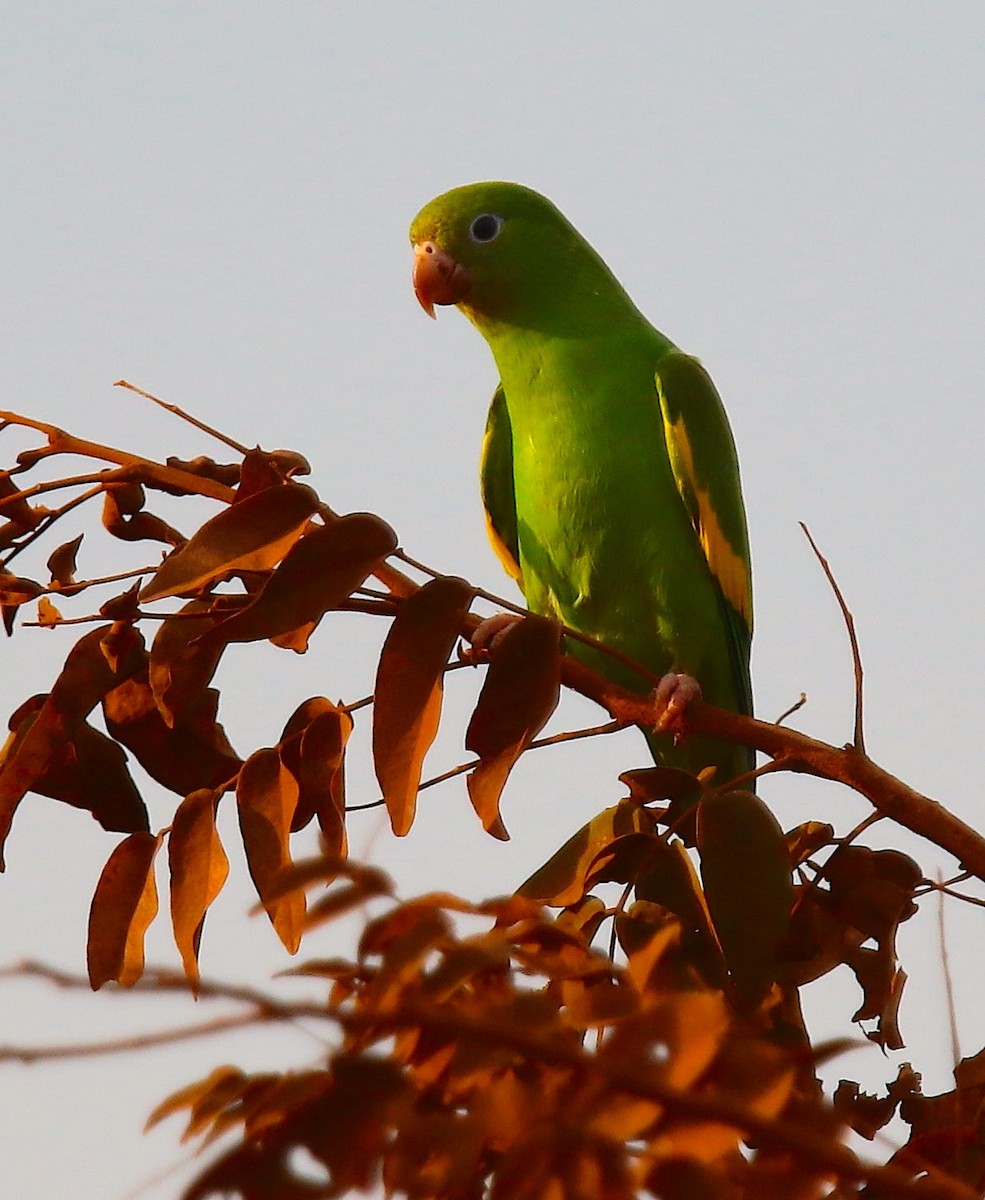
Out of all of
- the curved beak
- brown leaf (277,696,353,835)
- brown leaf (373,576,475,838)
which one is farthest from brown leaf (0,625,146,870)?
the curved beak

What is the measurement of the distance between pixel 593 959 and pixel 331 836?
54 cm

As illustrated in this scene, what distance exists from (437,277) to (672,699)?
5.46 ft

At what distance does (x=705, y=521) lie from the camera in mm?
3107

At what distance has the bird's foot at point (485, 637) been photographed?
161 centimetres

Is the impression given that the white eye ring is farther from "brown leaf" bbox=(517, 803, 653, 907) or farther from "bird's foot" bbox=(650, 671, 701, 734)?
"brown leaf" bbox=(517, 803, 653, 907)

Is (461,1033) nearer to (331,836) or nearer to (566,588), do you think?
(331,836)

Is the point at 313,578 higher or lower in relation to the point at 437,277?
lower

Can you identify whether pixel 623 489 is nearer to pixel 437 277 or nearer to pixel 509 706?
pixel 437 277

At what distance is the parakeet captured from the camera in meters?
3.10

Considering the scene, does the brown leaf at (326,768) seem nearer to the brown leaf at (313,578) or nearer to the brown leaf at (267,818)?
the brown leaf at (267,818)

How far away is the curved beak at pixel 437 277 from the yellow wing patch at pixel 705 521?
0.68 m

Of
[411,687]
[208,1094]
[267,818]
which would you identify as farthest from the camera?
[267,818]

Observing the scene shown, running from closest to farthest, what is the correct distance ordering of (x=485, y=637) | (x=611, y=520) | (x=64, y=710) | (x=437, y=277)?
1. (x=64, y=710)
2. (x=485, y=637)
3. (x=611, y=520)
4. (x=437, y=277)

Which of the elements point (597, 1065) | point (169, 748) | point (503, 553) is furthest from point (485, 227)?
point (597, 1065)
